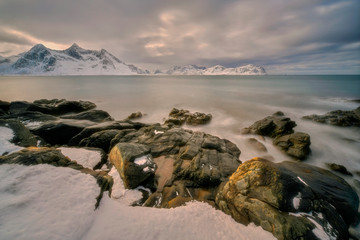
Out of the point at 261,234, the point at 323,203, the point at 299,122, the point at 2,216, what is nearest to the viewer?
the point at 2,216

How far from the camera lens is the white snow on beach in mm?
3666

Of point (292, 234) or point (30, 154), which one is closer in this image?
point (292, 234)

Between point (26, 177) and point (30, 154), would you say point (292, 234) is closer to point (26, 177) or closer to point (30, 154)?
point (26, 177)

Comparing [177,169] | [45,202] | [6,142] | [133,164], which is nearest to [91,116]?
[6,142]

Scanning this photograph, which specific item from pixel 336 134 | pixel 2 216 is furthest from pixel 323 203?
pixel 336 134

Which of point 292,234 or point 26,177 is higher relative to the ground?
point 26,177

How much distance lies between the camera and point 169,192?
5688 millimetres

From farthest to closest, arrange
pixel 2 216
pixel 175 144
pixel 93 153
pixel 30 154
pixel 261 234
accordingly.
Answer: pixel 175 144, pixel 93 153, pixel 30 154, pixel 261 234, pixel 2 216

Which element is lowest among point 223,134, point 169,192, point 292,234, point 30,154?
point 223,134

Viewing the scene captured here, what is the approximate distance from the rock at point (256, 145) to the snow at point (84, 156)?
1119cm

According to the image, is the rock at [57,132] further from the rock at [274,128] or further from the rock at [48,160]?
the rock at [274,128]

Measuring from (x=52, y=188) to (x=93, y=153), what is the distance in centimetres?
356

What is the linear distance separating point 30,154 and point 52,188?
6.65 feet

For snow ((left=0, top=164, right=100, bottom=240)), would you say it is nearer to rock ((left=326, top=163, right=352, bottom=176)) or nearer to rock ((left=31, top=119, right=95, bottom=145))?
rock ((left=31, top=119, right=95, bottom=145))
